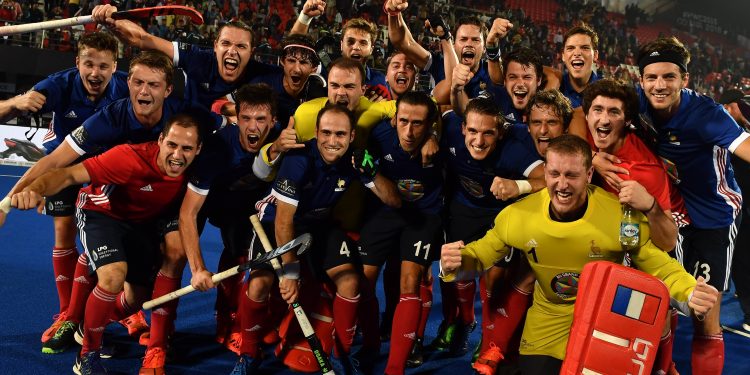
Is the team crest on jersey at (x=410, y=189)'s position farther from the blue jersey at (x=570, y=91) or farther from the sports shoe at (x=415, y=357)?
the blue jersey at (x=570, y=91)

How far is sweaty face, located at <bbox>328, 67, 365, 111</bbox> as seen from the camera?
3.97 m

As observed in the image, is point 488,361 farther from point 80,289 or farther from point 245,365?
point 80,289

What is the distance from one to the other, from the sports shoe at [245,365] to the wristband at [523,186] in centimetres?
170

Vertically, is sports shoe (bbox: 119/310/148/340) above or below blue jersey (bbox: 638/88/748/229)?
below

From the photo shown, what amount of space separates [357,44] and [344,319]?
2068mm

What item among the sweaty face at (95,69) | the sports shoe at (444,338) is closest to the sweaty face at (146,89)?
the sweaty face at (95,69)

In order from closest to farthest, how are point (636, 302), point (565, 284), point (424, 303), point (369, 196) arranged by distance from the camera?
point (636, 302)
point (565, 284)
point (369, 196)
point (424, 303)

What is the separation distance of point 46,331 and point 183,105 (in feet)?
5.03

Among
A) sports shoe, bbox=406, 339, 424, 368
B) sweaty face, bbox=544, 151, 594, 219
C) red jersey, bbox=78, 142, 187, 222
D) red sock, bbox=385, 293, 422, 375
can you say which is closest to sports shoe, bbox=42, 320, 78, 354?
red jersey, bbox=78, 142, 187, 222

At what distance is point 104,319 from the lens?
340cm

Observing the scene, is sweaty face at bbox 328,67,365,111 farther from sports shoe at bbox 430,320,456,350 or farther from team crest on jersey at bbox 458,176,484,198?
sports shoe at bbox 430,320,456,350

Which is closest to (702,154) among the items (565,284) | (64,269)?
(565,284)

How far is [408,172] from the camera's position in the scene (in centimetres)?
392

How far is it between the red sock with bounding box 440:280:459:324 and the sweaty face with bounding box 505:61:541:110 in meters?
1.27
